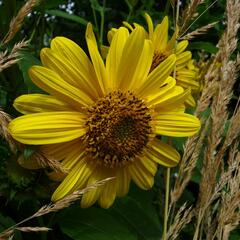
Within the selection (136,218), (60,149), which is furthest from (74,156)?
(136,218)

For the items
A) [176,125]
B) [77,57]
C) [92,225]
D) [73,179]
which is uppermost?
[77,57]

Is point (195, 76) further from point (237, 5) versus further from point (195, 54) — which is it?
point (195, 54)

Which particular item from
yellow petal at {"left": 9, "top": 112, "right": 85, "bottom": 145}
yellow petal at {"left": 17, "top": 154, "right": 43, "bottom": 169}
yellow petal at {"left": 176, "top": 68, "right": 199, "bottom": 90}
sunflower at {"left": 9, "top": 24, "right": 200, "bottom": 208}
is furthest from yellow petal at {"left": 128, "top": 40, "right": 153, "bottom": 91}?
yellow petal at {"left": 176, "top": 68, "right": 199, "bottom": 90}

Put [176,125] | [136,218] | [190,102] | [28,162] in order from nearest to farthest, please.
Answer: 1. [28,162]
2. [176,125]
3. [136,218]
4. [190,102]

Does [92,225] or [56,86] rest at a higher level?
[56,86]

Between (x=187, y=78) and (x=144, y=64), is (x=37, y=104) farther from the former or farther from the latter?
(x=187, y=78)

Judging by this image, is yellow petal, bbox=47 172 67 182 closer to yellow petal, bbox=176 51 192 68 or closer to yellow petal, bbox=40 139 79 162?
yellow petal, bbox=40 139 79 162

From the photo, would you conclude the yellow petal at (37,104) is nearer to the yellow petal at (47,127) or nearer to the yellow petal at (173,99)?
the yellow petal at (47,127)
